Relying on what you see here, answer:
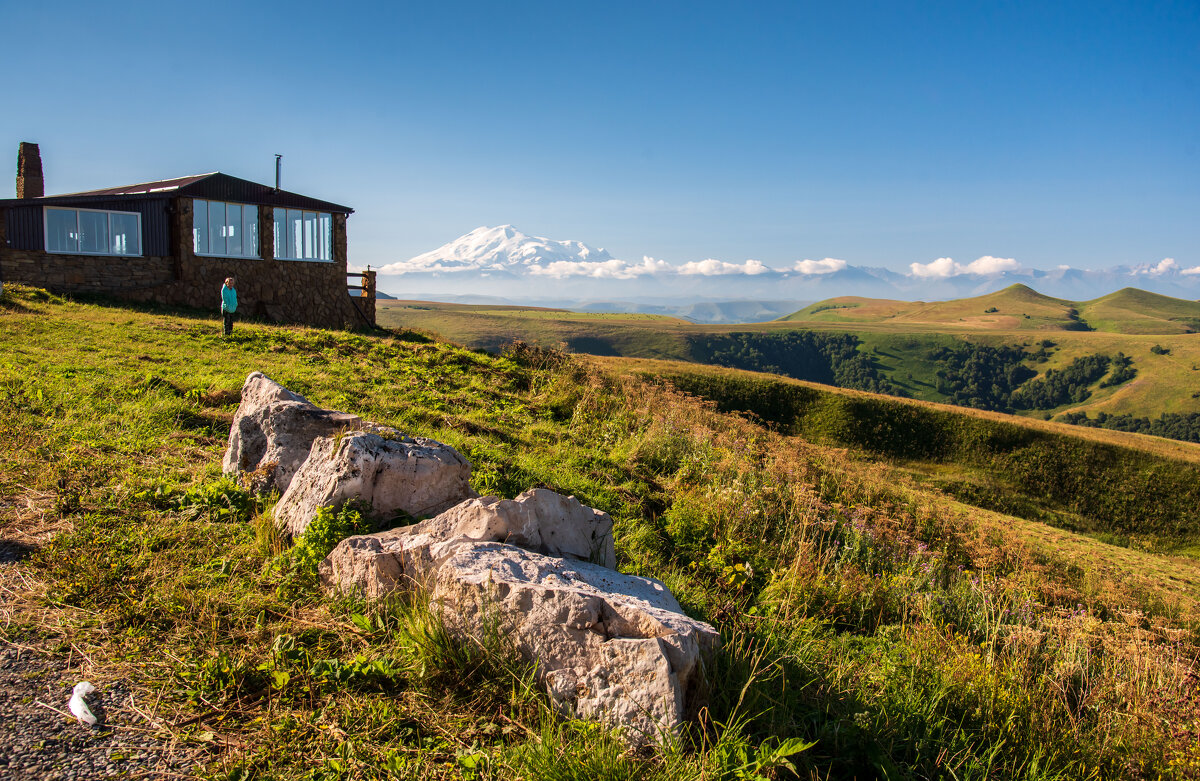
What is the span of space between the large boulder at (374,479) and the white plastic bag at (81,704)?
1.63 m

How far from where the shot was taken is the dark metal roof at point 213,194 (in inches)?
874

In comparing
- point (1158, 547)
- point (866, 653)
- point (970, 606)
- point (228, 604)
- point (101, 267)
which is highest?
point (101, 267)

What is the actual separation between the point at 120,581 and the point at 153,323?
15.9m

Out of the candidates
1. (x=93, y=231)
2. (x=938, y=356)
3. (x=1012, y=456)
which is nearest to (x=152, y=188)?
(x=93, y=231)

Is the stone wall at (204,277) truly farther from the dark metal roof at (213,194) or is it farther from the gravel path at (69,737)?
the gravel path at (69,737)

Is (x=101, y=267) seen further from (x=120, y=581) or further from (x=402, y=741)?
(x=402, y=741)

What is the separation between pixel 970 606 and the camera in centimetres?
654

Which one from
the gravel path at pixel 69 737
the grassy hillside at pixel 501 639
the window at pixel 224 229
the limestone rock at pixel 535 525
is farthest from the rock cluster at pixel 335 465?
the window at pixel 224 229

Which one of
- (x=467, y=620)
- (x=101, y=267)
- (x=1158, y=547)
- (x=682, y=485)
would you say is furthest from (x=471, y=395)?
(x=1158, y=547)

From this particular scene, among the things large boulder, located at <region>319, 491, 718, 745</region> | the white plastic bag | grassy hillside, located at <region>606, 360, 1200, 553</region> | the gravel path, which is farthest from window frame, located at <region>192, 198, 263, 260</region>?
the white plastic bag

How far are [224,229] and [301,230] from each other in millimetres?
2760

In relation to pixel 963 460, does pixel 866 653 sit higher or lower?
higher

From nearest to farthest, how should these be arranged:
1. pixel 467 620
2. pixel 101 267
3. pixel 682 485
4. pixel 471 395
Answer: pixel 467 620
pixel 682 485
pixel 471 395
pixel 101 267

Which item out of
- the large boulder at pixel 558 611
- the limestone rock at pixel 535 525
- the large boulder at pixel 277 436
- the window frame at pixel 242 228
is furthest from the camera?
the window frame at pixel 242 228
